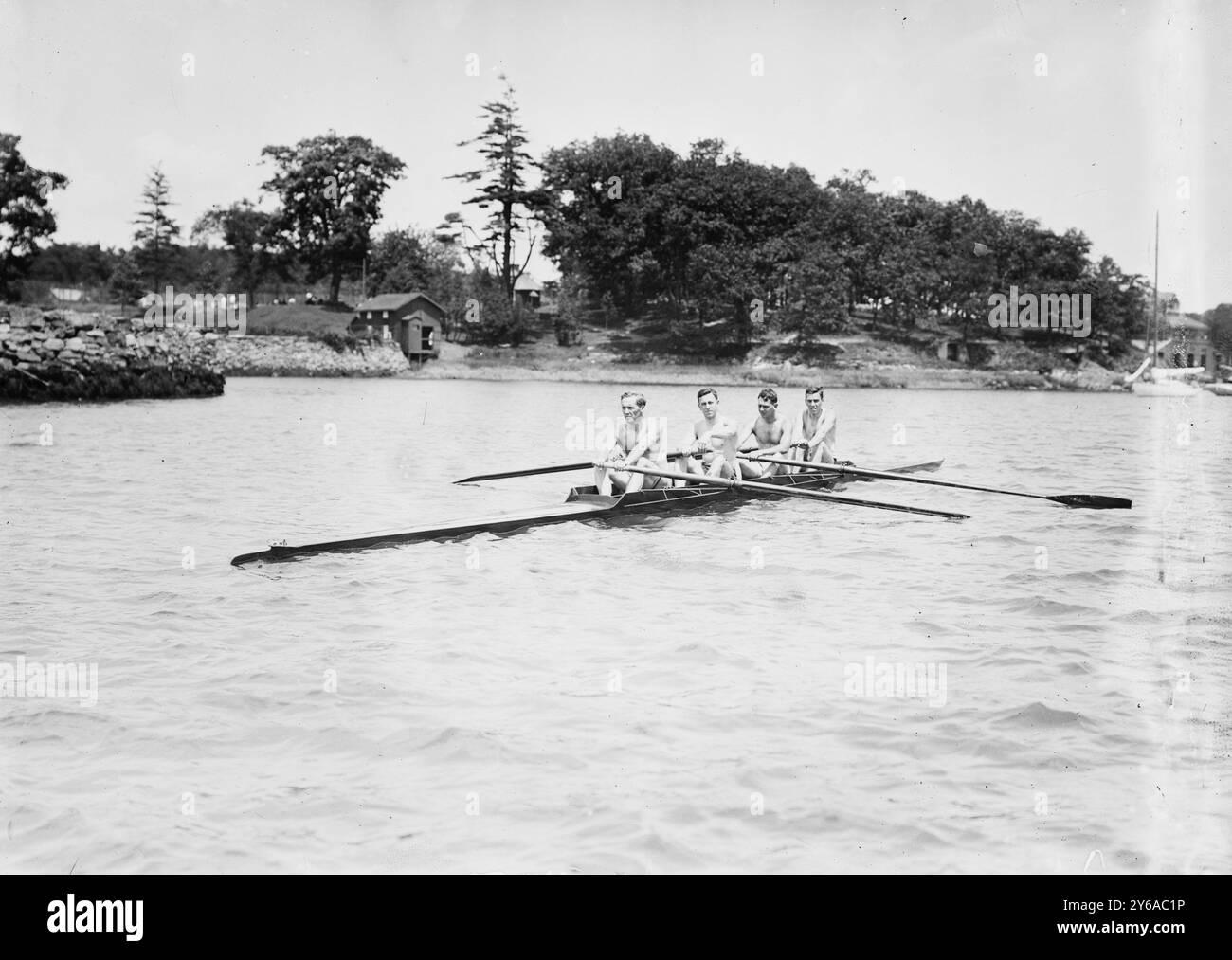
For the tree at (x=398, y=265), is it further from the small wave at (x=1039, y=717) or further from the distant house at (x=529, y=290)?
the small wave at (x=1039, y=717)

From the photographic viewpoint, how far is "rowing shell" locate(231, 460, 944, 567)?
10.1 meters

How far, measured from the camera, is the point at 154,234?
75.2m

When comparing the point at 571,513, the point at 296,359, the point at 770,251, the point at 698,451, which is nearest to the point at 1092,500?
the point at 698,451

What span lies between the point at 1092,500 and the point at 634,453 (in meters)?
6.25

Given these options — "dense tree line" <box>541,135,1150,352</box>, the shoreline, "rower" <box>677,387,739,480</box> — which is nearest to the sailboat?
the shoreline

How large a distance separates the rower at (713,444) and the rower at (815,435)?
215 cm

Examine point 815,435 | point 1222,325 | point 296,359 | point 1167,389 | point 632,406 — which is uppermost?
point 296,359

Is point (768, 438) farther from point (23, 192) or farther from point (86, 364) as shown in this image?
point (23, 192)

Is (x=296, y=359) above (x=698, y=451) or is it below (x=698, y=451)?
above

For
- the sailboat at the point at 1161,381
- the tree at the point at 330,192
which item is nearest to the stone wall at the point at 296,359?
the tree at the point at 330,192

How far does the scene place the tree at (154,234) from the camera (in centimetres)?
7450

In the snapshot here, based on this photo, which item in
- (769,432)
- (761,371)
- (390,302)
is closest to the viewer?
(769,432)

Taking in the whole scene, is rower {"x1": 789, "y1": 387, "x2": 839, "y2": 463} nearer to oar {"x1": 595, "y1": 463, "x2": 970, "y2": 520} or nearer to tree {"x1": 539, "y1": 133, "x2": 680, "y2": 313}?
oar {"x1": 595, "y1": 463, "x2": 970, "y2": 520}

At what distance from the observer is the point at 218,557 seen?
10.9 m
